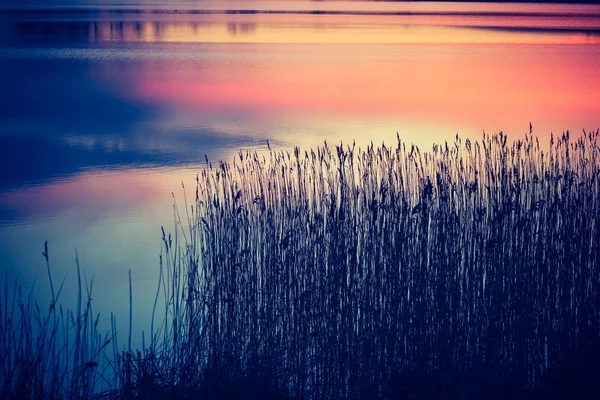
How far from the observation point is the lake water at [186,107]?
7246mm

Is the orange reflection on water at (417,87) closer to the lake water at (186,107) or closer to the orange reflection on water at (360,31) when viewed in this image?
the lake water at (186,107)

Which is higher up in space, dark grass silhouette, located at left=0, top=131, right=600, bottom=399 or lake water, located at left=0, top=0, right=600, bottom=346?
lake water, located at left=0, top=0, right=600, bottom=346

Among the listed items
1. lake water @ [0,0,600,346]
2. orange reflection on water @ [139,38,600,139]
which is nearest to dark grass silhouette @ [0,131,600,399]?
lake water @ [0,0,600,346]

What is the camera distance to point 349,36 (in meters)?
27.4

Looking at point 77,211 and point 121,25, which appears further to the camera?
point 121,25

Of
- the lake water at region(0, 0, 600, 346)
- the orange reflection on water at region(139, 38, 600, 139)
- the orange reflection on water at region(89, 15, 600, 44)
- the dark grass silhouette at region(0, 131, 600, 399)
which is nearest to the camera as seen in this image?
the dark grass silhouette at region(0, 131, 600, 399)

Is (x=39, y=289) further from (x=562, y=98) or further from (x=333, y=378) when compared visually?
(x=562, y=98)

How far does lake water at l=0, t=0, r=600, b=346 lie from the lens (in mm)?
7246

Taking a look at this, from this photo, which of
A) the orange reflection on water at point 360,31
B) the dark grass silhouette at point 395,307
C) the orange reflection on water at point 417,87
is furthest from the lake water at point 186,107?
the dark grass silhouette at point 395,307

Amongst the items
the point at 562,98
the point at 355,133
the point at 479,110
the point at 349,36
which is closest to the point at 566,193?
the point at 355,133

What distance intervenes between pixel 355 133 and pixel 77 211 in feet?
16.7

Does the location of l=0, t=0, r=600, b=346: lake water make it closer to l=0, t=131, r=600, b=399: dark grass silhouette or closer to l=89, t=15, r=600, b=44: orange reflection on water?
l=89, t=15, r=600, b=44: orange reflection on water

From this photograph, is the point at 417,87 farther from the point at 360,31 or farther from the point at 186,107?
the point at 360,31

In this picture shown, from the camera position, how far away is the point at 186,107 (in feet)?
46.4
